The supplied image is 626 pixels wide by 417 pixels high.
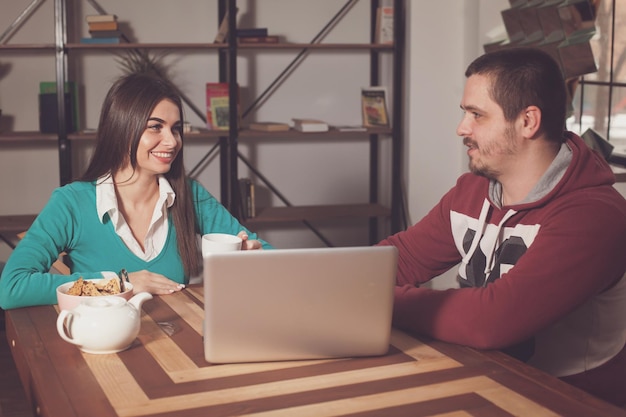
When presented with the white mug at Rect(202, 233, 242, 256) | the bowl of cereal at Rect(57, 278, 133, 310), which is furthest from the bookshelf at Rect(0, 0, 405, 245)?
the bowl of cereal at Rect(57, 278, 133, 310)

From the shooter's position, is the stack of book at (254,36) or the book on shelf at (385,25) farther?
the book on shelf at (385,25)

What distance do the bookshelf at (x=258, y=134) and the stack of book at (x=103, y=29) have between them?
0.05m

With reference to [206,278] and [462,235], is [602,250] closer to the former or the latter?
[462,235]

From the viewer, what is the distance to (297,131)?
→ 453 centimetres

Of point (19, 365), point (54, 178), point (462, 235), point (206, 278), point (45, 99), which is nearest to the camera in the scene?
point (206, 278)

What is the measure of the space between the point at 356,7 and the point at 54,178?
1.99 m

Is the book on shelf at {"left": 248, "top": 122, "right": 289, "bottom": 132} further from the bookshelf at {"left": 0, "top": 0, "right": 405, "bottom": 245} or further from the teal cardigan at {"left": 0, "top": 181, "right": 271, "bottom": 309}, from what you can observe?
the teal cardigan at {"left": 0, "top": 181, "right": 271, "bottom": 309}

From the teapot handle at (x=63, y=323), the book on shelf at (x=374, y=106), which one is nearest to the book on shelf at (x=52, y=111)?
the book on shelf at (x=374, y=106)

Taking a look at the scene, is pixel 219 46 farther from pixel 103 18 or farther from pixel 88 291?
pixel 88 291

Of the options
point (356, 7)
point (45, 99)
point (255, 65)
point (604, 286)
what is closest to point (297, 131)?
point (255, 65)

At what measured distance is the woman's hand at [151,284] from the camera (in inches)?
79.6

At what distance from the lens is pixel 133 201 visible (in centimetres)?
238

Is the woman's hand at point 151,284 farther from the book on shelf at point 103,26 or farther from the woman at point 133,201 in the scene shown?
the book on shelf at point 103,26

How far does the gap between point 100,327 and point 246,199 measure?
296 centimetres
